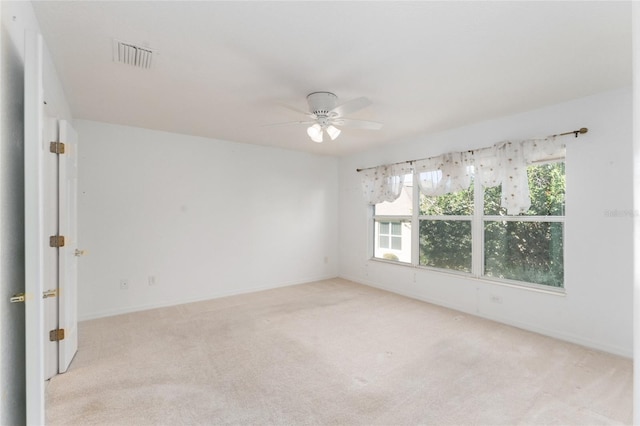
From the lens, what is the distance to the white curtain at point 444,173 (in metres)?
3.88

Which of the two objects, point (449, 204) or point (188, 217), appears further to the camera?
point (188, 217)

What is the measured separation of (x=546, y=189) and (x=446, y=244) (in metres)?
1.35

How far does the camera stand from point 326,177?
19.1ft

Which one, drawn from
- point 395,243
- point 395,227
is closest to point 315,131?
point 395,227

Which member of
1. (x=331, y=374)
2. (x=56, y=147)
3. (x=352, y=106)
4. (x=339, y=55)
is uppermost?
(x=339, y=55)

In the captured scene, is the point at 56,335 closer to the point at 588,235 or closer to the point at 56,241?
the point at 56,241

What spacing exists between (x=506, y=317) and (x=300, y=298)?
264 centimetres

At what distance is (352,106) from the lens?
2.44 meters

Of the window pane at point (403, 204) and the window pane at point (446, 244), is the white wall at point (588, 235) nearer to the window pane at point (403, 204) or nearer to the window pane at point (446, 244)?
the window pane at point (446, 244)

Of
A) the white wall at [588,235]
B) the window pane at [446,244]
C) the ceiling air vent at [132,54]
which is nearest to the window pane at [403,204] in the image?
the window pane at [446,244]

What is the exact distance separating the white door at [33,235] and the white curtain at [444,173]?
3.98 metres

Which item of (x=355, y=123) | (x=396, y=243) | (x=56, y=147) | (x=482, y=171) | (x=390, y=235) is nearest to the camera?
(x=56, y=147)

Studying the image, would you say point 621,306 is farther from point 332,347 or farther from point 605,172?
point 332,347

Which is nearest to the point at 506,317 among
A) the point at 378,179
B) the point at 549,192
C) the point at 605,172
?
the point at 549,192
